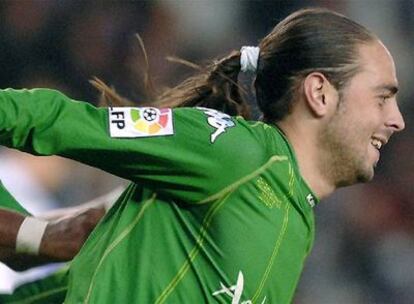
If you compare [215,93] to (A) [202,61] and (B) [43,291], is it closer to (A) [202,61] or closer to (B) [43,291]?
(B) [43,291]

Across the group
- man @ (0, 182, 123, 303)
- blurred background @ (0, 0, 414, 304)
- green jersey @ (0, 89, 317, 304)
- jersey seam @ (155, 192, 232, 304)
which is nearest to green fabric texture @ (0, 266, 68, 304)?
man @ (0, 182, 123, 303)

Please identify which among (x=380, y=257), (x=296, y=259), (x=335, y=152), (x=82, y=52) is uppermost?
(x=335, y=152)

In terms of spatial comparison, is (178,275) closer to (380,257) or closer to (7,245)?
(7,245)

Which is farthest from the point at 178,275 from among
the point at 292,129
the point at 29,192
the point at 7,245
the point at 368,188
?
the point at 368,188

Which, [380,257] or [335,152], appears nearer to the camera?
[335,152]

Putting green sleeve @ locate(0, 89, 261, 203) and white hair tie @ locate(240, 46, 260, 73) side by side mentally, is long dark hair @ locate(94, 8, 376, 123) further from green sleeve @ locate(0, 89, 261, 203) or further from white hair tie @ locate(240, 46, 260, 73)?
green sleeve @ locate(0, 89, 261, 203)

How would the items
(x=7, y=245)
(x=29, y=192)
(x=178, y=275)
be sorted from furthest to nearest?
(x=29, y=192) → (x=7, y=245) → (x=178, y=275)

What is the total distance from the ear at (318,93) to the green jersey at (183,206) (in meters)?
0.15

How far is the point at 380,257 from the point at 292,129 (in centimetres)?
240

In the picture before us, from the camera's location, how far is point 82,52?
5.14m

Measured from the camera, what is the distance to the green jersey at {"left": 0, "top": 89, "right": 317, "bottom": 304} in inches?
88.1

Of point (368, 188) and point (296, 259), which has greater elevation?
point (296, 259)

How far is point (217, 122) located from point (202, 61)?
252cm

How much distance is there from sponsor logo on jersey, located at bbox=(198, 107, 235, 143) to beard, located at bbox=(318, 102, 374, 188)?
320 millimetres
